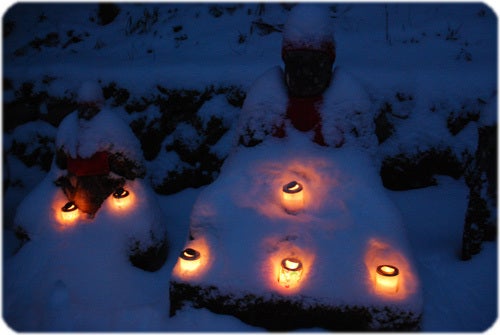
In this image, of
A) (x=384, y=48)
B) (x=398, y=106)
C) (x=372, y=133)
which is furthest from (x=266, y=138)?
(x=384, y=48)

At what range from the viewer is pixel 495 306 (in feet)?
11.1

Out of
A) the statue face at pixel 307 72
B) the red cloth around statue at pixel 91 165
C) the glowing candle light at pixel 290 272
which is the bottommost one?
the glowing candle light at pixel 290 272

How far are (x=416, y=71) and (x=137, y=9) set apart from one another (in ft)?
19.2

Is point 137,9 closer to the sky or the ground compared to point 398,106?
closer to the sky

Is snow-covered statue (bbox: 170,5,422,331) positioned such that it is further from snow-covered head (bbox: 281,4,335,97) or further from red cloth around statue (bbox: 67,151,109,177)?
red cloth around statue (bbox: 67,151,109,177)

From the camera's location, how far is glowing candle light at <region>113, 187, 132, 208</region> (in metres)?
3.85

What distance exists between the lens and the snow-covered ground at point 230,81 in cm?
340

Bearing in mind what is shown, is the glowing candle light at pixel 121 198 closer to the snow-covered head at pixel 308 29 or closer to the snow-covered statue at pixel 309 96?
the snow-covered statue at pixel 309 96

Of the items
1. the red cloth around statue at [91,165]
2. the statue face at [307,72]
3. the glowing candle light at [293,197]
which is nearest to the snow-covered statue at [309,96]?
the statue face at [307,72]

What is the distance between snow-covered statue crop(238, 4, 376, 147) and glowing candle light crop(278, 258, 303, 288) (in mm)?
1222

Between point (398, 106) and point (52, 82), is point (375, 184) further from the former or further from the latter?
point (52, 82)

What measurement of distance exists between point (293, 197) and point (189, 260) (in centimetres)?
103

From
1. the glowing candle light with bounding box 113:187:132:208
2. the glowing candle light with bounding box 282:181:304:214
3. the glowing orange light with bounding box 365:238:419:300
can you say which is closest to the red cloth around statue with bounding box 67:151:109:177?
the glowing candle light with bounding box 113:187:132:208

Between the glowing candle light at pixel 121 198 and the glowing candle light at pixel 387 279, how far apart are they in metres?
2.60
